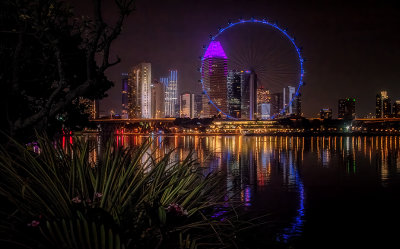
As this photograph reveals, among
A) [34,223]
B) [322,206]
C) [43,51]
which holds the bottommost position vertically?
[322,206]

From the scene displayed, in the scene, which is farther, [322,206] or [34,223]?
[322,206]

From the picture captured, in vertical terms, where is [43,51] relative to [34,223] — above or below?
above

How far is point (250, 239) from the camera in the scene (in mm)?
8766

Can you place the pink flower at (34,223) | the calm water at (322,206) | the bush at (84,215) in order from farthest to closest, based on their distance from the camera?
the calm water at (322,206)
the pink flower at (34,223)
the bush at (84,215)

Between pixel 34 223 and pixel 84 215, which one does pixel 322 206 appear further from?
pixel 34 223

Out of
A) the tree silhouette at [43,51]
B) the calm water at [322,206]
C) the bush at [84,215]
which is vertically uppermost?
the tree silhouette at [43,51]

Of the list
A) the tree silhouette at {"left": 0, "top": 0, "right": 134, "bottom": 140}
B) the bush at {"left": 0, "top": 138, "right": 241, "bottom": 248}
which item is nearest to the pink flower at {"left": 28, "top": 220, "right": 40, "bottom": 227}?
the bush at {"left": 0, "top": 138, "right": 241, "bottom": 248}

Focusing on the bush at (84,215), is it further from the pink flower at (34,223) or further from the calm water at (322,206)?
the calm water at (322,206)

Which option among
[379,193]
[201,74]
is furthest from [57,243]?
[201,74]

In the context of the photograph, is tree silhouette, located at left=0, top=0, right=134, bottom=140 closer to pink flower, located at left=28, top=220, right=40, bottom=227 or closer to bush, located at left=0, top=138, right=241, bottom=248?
bush, located at left=0, top=138, right=241, bottom=248

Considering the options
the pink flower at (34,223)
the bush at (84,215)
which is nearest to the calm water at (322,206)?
the bush at (84,215)

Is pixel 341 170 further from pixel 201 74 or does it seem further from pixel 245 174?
pixel 201 74

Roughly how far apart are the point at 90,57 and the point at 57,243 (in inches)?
140

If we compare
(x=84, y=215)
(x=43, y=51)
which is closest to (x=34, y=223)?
(x=84, y=215)
